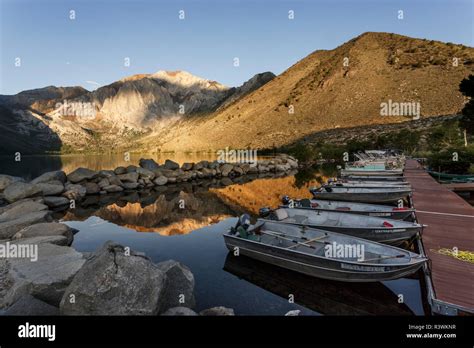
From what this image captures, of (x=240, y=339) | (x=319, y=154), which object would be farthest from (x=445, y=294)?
(x=319, y=154)

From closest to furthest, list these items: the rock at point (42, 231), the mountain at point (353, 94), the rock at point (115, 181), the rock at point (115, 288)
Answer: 1. the rock at point (115, 288)
2. the rock at point (42, 231)
3. the rock at point (115, 181)
4. the mountain at point (353, 94)

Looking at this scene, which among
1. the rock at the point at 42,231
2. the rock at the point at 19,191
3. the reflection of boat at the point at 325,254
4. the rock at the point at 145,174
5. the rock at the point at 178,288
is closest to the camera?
the rock at the point at 178,288

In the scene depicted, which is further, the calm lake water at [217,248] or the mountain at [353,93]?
the mountain at [353,93]

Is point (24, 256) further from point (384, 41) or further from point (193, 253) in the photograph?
point (384, 41)

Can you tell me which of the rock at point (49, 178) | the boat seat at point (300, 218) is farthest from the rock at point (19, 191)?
the boat seat at point (300, 218)

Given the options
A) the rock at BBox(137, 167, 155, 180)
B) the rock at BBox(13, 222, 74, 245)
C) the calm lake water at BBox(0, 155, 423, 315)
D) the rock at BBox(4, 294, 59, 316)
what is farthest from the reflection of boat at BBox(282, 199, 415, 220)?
the rock at BBox(137, 167, 155, 180)

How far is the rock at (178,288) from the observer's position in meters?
7.38

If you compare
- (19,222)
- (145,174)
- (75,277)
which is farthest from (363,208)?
(145,174)

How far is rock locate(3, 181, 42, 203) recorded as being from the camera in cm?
2134

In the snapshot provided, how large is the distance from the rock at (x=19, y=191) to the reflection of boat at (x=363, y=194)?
20.8 m

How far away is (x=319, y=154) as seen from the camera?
58.1 meters

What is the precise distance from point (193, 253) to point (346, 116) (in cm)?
8565

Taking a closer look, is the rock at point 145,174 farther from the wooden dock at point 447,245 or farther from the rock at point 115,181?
the wooden dock at point 447,245

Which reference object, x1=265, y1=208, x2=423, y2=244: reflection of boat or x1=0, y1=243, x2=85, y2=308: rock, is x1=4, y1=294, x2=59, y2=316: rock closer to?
x1=0, y1=243, x2=85, y2=308: rock
